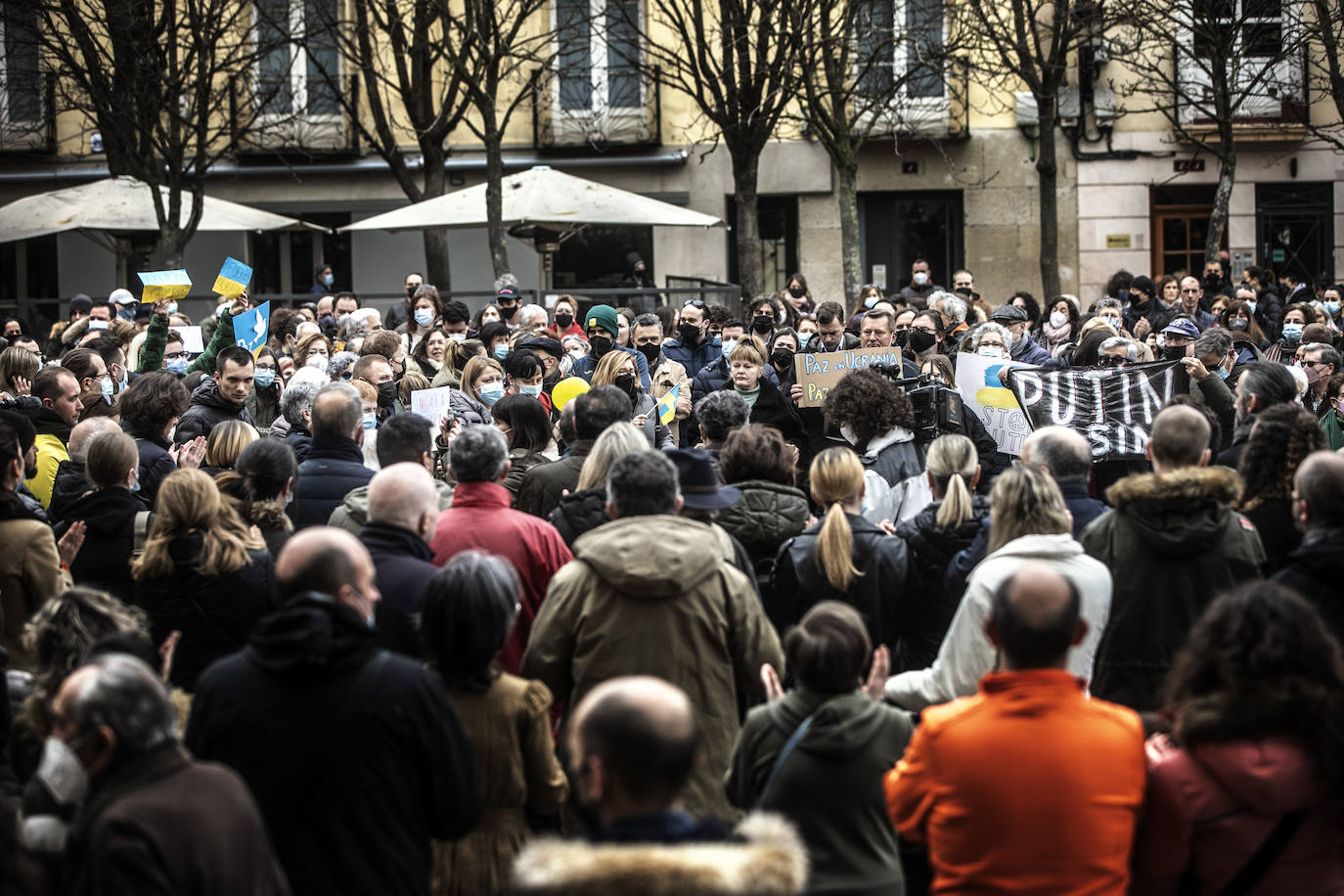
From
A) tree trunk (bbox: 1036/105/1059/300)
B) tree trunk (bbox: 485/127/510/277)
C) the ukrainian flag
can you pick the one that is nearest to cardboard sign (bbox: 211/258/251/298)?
the ukrainian flag

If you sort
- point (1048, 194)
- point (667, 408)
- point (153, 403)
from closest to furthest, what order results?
point (153, 403), point (667, 408), point (1048, 194)

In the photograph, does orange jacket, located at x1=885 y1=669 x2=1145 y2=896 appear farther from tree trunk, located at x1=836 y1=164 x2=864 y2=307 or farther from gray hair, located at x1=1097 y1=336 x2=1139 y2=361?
tree trunk, located at x1=836 y1=164 x2=864 y2=307

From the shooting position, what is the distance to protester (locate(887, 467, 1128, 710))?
4645 mm

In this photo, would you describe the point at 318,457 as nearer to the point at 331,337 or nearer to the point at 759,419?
the point at 759,419

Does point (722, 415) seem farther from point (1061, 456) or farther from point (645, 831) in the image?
point (645, 831)

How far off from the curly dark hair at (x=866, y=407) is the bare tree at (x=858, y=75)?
11.8 meters

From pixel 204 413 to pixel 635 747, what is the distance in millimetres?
5892

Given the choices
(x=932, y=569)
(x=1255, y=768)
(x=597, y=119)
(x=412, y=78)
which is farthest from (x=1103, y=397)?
(x=597, y=119)

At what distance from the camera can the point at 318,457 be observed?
6.44 m

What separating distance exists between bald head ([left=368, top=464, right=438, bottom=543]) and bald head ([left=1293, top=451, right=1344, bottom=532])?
2.69 m

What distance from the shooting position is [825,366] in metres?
9.34

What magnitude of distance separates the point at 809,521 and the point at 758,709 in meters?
2.16

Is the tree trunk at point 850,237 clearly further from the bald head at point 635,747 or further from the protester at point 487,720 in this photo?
the bald head at point 635,747

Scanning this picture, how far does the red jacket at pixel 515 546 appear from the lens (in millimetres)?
5246
